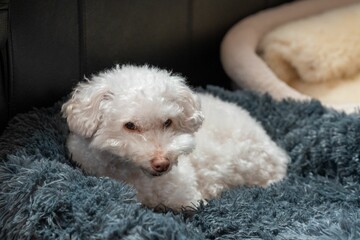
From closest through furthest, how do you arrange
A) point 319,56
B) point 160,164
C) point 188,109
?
point 160,164, point 188,109, point 319,56

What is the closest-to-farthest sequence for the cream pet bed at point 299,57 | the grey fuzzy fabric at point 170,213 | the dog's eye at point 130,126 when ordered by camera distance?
1. the grey fuzzy fabric at point 170,213
2. the dog's eye at point 130,126
3. the cream pet bed at point 299,57

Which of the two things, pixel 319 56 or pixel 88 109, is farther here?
pixel 319 56

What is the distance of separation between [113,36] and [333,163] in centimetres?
67

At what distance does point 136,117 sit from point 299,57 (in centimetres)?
84

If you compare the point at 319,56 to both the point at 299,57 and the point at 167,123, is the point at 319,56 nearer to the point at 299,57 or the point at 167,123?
the point at 299,57

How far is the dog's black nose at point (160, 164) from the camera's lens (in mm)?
1130

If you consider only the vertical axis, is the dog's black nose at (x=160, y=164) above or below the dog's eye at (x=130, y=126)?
below

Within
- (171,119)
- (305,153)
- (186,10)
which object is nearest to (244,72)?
(186,10)

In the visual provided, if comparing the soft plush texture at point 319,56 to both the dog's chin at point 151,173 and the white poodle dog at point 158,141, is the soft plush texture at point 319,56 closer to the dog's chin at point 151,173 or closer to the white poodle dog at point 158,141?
the white poodle dog at point 158,141

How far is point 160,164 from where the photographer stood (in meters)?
1.13

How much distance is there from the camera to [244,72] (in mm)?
1812

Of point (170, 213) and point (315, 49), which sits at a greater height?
point (315, 49)

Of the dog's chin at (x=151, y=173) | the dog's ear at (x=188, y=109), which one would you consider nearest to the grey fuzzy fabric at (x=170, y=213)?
the dog's chin at (x=151, y=173)

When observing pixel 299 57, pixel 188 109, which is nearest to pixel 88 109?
pixel 188 109
